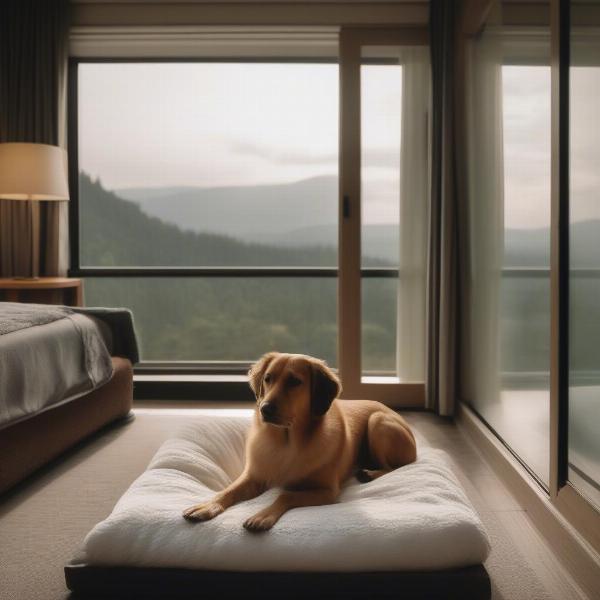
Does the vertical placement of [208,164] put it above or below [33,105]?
below

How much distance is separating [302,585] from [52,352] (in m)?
1.48

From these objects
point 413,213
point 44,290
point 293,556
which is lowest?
point 293,556

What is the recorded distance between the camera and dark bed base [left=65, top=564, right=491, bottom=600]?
1.48m

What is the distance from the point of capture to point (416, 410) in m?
3.70

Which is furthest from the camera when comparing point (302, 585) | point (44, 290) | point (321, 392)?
point (44, 290)

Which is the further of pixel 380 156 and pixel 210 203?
pixel 210 203

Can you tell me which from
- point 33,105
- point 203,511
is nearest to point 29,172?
point 33,105

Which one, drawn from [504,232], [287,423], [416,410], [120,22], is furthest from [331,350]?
[287,423]

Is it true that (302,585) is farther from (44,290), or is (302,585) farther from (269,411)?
(44,290)

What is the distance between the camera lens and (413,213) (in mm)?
3838

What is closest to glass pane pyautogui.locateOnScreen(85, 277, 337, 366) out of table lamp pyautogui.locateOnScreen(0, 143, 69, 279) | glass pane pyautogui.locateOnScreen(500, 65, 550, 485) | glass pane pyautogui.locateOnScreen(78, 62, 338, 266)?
glass pane pyautogui.locateOnScreen(78, 62, 338, 266)

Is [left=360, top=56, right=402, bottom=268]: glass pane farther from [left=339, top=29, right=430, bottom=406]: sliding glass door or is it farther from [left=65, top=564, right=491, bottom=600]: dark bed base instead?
[left=65, top=564, right=491, bottom=600]: dark bed base

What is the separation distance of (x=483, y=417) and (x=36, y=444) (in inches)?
75.8

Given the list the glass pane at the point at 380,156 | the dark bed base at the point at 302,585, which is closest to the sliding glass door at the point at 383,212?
the glass pane at the point at 380,156
